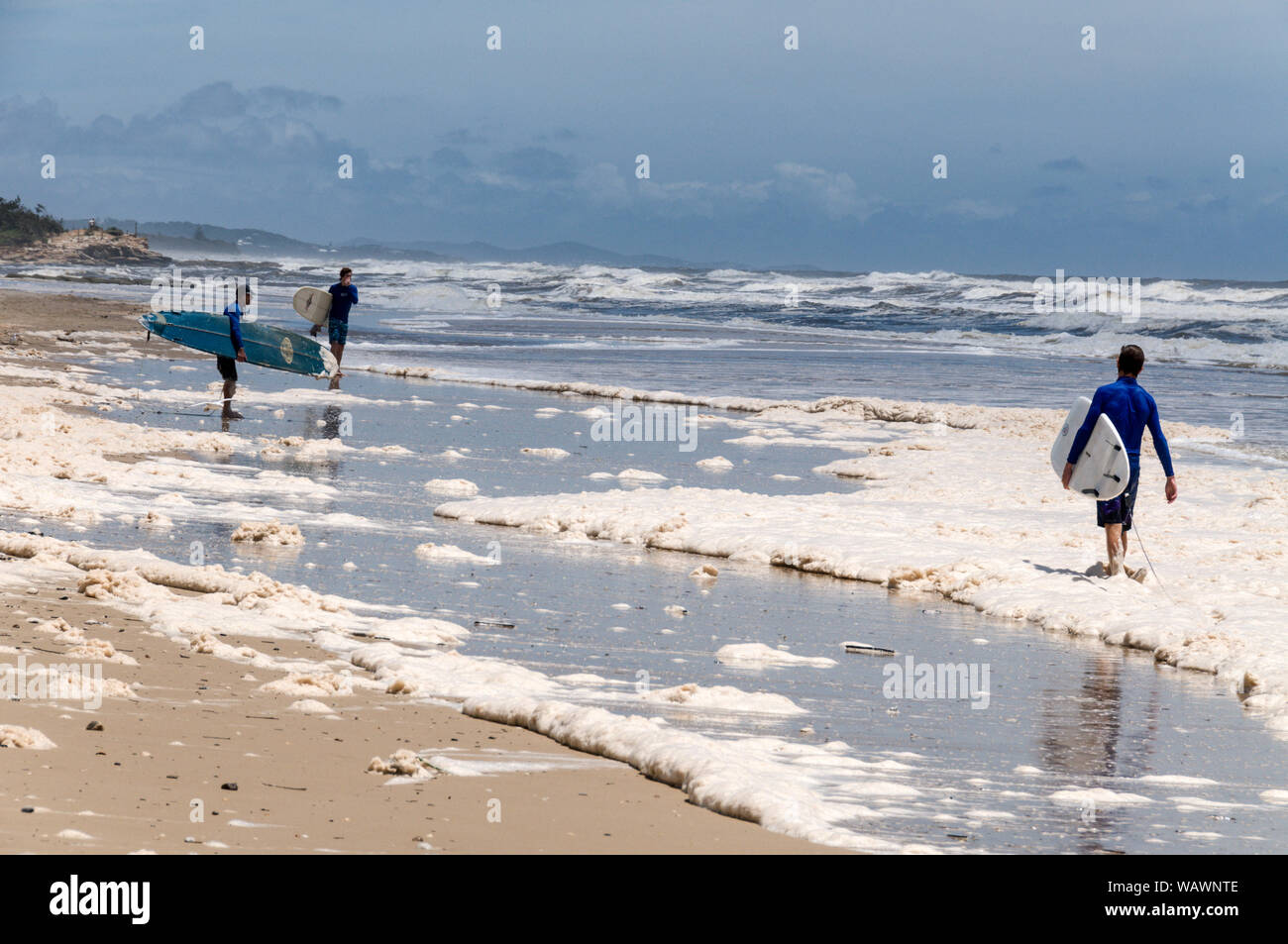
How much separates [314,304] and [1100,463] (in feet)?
60.1

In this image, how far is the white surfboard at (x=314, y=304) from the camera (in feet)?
82.7

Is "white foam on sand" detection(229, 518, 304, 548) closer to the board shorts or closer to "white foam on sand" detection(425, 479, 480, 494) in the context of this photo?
"white foam on sand" detection(425, 479, 480, 494)

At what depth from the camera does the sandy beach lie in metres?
4.54

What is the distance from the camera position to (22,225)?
98.2 metres

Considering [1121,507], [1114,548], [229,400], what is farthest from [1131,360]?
[229,400]

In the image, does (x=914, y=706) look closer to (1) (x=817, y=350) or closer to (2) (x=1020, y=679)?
(2) (x=1020, y=679)

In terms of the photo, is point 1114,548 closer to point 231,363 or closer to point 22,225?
point 231,363

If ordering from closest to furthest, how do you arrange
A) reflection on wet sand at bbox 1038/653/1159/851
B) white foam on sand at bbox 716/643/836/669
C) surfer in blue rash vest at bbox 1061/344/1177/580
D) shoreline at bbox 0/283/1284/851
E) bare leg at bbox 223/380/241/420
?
reflection on wet sand at bbox 1038/653/1159/851 < shoreline at bbox 0/283/1284/851 < white foam on sand at bbox 716/643/836/669 < surfer in blue rash vest at bbox 1061/344/1177/580 < bare leg at bbox 223/380/241/420

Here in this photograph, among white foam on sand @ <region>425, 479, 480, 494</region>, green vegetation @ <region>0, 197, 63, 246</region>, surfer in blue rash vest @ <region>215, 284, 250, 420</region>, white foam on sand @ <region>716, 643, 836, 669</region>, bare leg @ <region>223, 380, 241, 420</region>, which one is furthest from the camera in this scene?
green vegetation @ <region>0, 197, 63, 246</region>

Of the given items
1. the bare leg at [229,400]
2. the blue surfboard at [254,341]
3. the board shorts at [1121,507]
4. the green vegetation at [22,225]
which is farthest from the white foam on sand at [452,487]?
the green vegetation at [22,225]

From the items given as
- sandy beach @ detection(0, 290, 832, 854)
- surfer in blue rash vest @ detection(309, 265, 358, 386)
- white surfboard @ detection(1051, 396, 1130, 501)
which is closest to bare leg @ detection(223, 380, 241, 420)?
surfer in blue rash vest @ detection(309, 265, 358, 386)

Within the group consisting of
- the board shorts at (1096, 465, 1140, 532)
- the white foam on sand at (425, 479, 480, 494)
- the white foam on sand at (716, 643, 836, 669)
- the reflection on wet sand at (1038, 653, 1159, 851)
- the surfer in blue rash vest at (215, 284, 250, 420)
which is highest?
the surfer in blue rash vest at (215, 284, 250, 420)

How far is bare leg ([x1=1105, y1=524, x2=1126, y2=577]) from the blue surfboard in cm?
1597

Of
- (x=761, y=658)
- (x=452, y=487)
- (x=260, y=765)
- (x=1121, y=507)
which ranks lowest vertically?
(x=761, y=658)
